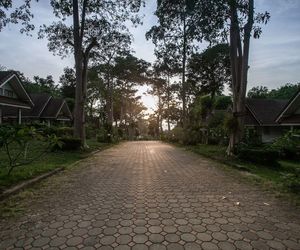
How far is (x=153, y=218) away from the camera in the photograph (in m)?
4.52

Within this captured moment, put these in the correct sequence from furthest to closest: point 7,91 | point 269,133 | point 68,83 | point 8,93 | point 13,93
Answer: point 68,83 → point 269,133 → point 13,93 → point 8,93 → point 7,91

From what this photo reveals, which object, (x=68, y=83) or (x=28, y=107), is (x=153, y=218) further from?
(x=68, y=83)

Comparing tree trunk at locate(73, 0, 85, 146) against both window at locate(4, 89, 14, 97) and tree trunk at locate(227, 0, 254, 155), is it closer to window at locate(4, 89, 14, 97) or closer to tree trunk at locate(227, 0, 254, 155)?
tree trunk at locate(227, 0, 254, 155)

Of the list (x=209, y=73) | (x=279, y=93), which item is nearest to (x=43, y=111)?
(x=209, y=73)

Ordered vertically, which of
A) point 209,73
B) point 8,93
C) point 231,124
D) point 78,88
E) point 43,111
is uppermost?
point 209,73

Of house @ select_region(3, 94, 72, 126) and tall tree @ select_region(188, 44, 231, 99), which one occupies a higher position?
tall tree @ select_region(188, 44, 231, 99)

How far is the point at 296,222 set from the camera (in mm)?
4445

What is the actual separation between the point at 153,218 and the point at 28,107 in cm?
2350

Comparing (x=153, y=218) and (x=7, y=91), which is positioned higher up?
(x=7, y=91)

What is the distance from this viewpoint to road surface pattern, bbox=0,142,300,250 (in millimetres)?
3629

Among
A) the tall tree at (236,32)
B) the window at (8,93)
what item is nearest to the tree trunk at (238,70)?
the tall tree at (236,32)

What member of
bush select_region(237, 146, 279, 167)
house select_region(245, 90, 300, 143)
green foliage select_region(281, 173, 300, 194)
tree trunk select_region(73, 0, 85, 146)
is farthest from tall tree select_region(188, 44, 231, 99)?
green foliage select_region(281, 173, 300, 194)

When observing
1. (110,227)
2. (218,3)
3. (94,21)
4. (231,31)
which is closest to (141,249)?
(110,227)

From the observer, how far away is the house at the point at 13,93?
2100cm
